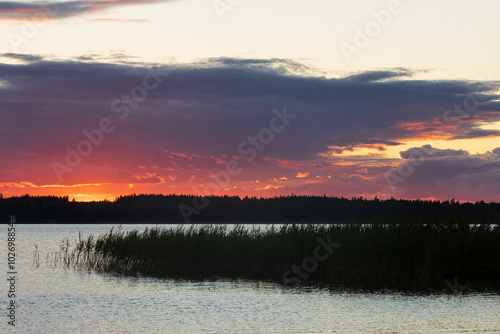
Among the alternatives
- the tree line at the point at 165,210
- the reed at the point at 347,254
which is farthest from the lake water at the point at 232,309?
the tree line at the point at 165,210

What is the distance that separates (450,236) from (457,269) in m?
1.59

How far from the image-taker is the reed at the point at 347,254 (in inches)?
1146

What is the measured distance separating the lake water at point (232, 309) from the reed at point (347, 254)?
5.61 ft

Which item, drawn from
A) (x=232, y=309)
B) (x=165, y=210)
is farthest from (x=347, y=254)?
(x=165, y=210)

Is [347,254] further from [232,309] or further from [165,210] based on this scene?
[165,210]

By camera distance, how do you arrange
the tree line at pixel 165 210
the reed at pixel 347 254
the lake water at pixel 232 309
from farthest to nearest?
the tree line at pixel 165 210 < the reed at pixel 347 254 < the lake water at pixel 232 309

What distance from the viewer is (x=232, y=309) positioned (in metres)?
24.1

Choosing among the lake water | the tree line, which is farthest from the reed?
the tree line

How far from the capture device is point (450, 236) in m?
29.3

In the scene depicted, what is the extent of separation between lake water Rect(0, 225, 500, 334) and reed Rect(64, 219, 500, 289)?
171cm

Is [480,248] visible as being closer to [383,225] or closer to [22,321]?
[383,225]

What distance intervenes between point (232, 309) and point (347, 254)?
7.91 m

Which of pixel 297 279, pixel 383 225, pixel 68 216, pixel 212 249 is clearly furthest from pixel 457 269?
pixel 68 216

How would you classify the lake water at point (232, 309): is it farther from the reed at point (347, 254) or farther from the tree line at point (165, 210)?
the tree line at point (165, 210)
